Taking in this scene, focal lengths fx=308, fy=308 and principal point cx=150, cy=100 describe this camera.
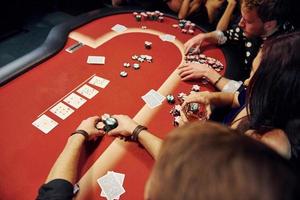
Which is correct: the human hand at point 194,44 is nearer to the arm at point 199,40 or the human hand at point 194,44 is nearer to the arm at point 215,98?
the arm at point 199,40

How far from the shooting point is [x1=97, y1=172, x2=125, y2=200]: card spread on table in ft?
5.49

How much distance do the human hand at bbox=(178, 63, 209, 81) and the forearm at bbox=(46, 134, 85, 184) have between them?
1.04 m

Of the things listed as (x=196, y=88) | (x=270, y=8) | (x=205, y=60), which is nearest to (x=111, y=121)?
(x=196, y=88)

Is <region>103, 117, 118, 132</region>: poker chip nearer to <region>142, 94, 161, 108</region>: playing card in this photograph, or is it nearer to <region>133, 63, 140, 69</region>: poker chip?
<region>142, 94, 161, 108</region>: playing card

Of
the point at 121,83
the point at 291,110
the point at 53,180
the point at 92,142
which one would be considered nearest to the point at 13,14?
the point at 121,83

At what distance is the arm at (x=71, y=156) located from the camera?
163cm

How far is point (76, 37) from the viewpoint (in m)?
2.90

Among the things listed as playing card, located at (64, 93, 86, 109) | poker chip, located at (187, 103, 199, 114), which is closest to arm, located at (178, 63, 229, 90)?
poker chip, located at (187, 103, 199, 114)

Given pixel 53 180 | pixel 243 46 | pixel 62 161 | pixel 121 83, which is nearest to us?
pixel 53 180

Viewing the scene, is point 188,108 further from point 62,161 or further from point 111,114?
point 62,161

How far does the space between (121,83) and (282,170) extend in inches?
70.1

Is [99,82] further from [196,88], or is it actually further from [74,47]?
[196,88]

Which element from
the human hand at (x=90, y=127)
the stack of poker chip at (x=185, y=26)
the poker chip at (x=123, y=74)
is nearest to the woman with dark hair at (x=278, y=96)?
the human hand at (x=90, y=127)

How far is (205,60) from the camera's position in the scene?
108 inches
